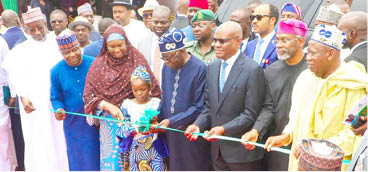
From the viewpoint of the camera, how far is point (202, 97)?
3.71 metres

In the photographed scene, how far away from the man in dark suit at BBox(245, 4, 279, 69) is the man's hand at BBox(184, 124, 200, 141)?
3.93 feet

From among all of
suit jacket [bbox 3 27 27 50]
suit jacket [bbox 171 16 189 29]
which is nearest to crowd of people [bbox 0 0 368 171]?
suit jacket [bbox 171 16 189 29]

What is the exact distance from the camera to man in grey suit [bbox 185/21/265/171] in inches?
132

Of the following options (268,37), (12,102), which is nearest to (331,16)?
(268,37)

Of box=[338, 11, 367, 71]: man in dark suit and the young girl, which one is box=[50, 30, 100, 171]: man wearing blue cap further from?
box=[338, 11, 367, 71]: man in dark suit

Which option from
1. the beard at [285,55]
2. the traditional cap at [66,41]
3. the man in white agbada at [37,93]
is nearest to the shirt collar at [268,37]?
the beard at [285,55]

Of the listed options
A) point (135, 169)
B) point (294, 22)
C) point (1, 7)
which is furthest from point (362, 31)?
point (1, 7)

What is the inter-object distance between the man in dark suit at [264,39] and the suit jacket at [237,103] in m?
0.83

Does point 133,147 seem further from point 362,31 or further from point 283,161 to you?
point 362,31

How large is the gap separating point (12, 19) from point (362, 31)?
19.1ft

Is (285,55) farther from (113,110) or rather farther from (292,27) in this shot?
(113,110)

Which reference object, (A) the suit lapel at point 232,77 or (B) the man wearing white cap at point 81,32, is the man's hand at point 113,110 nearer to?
(A) the suit lapel at point 232,77

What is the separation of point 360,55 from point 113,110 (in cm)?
258

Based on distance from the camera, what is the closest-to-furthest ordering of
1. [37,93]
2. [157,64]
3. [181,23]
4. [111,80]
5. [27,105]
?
[111,80]
[27,105]
[37,93]
[157,64]
[181,23]
